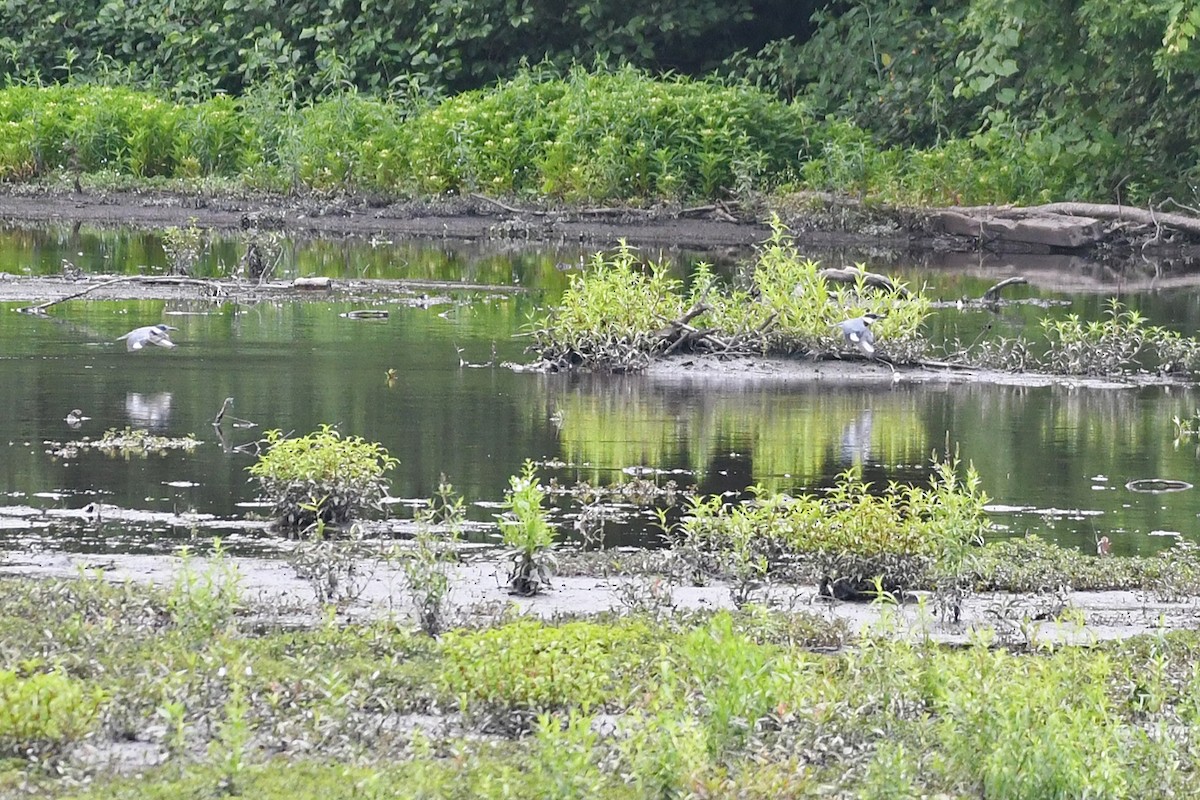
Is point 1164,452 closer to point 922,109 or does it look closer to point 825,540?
point 825,540

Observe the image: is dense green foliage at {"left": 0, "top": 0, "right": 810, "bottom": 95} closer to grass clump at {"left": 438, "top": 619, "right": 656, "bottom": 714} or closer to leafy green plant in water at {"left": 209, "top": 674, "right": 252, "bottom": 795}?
grass clump at {"left": 438, "top": 619, "right": 656, "bottom": 714}

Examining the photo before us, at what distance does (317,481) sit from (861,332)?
6.55m

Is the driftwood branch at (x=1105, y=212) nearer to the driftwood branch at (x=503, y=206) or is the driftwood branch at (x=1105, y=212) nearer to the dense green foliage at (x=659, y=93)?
the dense green foliage at (x=659, y=93)

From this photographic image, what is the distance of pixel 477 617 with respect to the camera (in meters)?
8.16

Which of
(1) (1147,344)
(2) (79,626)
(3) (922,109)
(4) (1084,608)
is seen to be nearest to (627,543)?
(4) (1084,608)

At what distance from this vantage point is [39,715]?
5.98 metres

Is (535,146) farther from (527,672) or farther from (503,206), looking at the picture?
(527,672)

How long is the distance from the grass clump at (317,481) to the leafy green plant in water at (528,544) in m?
1.37

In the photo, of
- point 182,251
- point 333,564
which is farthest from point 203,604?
point 182,251

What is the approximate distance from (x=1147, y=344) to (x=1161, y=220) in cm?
907

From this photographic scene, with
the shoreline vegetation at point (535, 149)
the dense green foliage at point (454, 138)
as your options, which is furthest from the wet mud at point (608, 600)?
the dense green foliage at point (454, 138)

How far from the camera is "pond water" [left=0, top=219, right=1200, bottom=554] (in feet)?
36.2

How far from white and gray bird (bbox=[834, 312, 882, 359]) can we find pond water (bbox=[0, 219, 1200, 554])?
1.02ft

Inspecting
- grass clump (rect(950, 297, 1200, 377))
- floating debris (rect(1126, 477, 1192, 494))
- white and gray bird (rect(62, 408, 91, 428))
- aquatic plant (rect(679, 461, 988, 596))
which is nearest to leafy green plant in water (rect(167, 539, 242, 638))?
aquatic plant (rect(679, 461, 988, 596))
